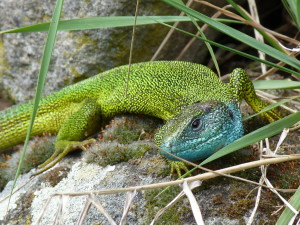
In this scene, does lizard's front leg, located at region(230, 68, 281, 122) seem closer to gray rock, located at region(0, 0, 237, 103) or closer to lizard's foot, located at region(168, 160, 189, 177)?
lizard's foot, located at region(168, 160, 189, 177)

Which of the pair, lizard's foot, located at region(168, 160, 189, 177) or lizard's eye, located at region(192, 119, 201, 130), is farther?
lizard's foot, located at region(168, 160, 189, 177)

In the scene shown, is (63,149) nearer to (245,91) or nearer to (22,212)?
(22,212)

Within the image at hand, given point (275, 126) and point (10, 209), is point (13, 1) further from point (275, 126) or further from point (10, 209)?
point (275, 126)

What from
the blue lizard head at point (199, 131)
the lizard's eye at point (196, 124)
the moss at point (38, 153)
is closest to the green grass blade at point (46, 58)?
the blue lizard head at point (199, 131)

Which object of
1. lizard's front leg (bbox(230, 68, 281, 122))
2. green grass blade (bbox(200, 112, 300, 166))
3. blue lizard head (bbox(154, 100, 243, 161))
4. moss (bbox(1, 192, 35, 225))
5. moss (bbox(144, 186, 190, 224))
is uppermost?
moss (bbox(1, 192, 35, 225))

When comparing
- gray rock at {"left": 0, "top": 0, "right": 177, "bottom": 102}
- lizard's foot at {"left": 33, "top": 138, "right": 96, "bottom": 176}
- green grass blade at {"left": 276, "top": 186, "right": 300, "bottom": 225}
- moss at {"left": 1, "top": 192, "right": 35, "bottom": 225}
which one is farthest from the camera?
gray rock at {"left": 0, "top": 0, "right": 177, "bottom": 102}

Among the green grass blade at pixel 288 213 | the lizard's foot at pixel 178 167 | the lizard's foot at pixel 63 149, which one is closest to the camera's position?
the green grass blade at pixel 288 213

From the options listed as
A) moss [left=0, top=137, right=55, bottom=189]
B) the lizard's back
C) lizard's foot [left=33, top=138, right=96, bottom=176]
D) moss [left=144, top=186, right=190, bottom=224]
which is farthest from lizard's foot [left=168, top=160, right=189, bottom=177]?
moss [left=0, top=137, right=55, bottom=189]

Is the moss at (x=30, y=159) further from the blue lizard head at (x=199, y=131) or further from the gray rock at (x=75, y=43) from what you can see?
the blue lizard head at (x=199, y=131)
